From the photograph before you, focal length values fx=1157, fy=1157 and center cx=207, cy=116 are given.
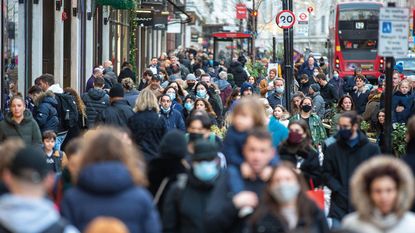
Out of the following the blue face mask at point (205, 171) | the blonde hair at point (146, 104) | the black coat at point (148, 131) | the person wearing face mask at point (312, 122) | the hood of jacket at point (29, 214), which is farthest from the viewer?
the person wearing face mask at point (312, 122)

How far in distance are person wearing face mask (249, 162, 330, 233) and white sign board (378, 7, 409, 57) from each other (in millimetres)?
5488

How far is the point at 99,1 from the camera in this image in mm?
30969

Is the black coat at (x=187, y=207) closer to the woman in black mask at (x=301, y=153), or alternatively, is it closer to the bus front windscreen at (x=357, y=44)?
the woman in black mask at (x=301, y=153)

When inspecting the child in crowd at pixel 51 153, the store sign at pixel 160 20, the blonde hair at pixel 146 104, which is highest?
the store sign at pixel 160 20

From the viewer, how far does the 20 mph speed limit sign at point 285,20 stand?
85.3 ft

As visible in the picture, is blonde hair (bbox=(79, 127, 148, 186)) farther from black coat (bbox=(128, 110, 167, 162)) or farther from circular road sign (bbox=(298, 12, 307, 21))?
circular road sign (bbox=(298, 12, 307, 21))

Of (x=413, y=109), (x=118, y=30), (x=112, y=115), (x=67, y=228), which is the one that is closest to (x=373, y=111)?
(x=413, y=109)

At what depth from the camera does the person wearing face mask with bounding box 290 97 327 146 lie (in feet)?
54.3

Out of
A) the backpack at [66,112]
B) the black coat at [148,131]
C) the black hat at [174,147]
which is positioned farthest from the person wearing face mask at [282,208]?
the backpack at [66,112]

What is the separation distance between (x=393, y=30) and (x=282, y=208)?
5.81 m

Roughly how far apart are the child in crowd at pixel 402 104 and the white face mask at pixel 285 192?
12.4 metres

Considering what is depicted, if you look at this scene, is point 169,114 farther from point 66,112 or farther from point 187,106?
point 187,106

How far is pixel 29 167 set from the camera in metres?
6.49

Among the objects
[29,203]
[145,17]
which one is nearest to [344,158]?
[29,203]
